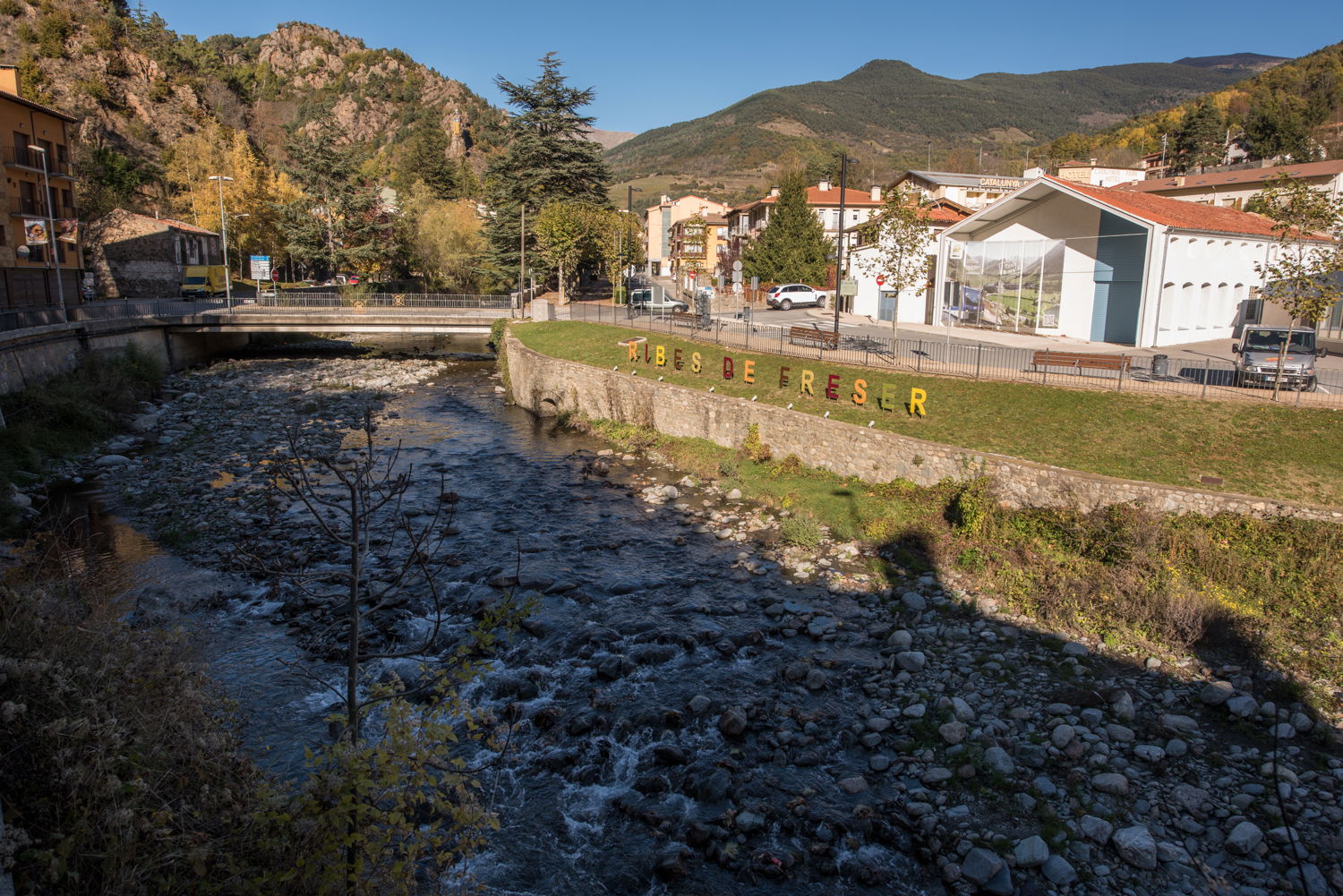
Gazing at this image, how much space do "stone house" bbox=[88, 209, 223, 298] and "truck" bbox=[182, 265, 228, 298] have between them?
1.94 feet

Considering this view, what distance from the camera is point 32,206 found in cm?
4278

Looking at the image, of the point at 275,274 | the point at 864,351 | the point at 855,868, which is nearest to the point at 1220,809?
the point at 855,868

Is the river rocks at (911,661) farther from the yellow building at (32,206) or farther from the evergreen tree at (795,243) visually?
the evergreen tree at (795,243)

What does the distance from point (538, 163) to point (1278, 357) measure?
47583mm

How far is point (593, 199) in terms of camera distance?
194 feet

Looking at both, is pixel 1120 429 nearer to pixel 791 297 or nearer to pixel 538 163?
pixel 791 297

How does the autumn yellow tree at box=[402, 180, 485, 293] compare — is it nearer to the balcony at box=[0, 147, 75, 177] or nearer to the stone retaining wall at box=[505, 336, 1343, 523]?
the balcony at box=[0, 147, 75, 177]

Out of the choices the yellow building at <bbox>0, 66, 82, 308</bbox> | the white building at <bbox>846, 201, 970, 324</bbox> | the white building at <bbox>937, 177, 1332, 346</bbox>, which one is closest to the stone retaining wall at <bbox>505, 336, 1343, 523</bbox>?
the white building at <bbox>846, 201, 970, 324</bbox>

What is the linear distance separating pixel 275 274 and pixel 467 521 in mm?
63679

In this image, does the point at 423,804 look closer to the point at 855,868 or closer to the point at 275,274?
the point at 855,868

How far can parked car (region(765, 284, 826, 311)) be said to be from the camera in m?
51.1

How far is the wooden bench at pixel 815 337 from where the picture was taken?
29.1 meters

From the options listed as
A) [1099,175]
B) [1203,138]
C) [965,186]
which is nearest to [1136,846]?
[965,186]

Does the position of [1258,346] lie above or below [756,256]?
below
